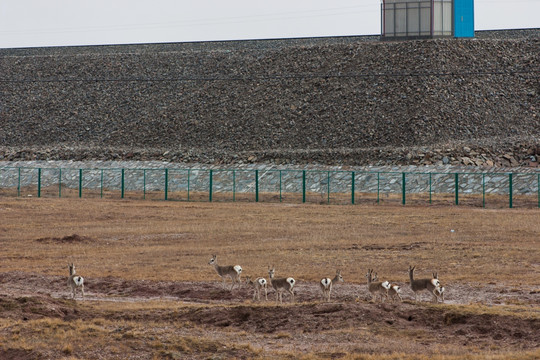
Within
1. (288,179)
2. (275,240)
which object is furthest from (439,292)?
(288,179)

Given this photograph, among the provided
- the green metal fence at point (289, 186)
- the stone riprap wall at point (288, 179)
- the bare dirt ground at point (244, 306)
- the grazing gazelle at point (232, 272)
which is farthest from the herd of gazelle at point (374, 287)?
the stone riprap wall at point (288, 179)

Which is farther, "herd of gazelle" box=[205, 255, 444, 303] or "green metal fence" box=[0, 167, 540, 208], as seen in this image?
"green metal fence" box=[0, 167, 540, 208]

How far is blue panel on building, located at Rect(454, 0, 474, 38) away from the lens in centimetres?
8562

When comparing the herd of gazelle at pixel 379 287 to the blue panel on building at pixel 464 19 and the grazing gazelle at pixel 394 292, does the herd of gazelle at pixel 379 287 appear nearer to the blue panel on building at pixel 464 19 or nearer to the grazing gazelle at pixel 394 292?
the grazing gazelle at pixel 394 292

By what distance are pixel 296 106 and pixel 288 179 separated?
21.1 metres

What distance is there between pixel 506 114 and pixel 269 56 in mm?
29375

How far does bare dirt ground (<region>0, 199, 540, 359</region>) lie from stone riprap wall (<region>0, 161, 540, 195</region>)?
20.2 meters

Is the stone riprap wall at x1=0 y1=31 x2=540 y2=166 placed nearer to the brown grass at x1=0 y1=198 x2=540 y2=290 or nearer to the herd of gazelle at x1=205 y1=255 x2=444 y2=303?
the brown grass at x1=0 y1=198 x2=540 y2=290

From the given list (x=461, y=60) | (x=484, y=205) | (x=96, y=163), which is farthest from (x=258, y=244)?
(x=461, y=60)

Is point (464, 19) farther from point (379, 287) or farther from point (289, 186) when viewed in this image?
point (379, 287)

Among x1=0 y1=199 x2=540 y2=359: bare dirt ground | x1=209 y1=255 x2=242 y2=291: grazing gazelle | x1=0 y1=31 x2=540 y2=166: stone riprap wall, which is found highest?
x1=0 y1=31 x2=540 y2=166: stone riprap wall

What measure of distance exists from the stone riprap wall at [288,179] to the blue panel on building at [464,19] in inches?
1155

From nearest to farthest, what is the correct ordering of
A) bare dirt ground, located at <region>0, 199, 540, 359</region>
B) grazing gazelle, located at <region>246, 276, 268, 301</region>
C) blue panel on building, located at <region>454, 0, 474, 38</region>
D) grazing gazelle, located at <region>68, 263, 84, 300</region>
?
bare dirt ground, located at <region>0, 199, 540, 359</region> < grazing gazelle, located at <region>246, 276, 268, 301</region> < grazing gazelle, located at <region>68, 263, 84, 300</region> < blue panel on building, located at <region>454, 0, 474, 38</region>

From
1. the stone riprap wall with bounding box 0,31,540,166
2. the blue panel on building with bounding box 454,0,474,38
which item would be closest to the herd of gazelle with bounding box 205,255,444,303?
the stone riprap wall with bounding box 0,31,540,166
